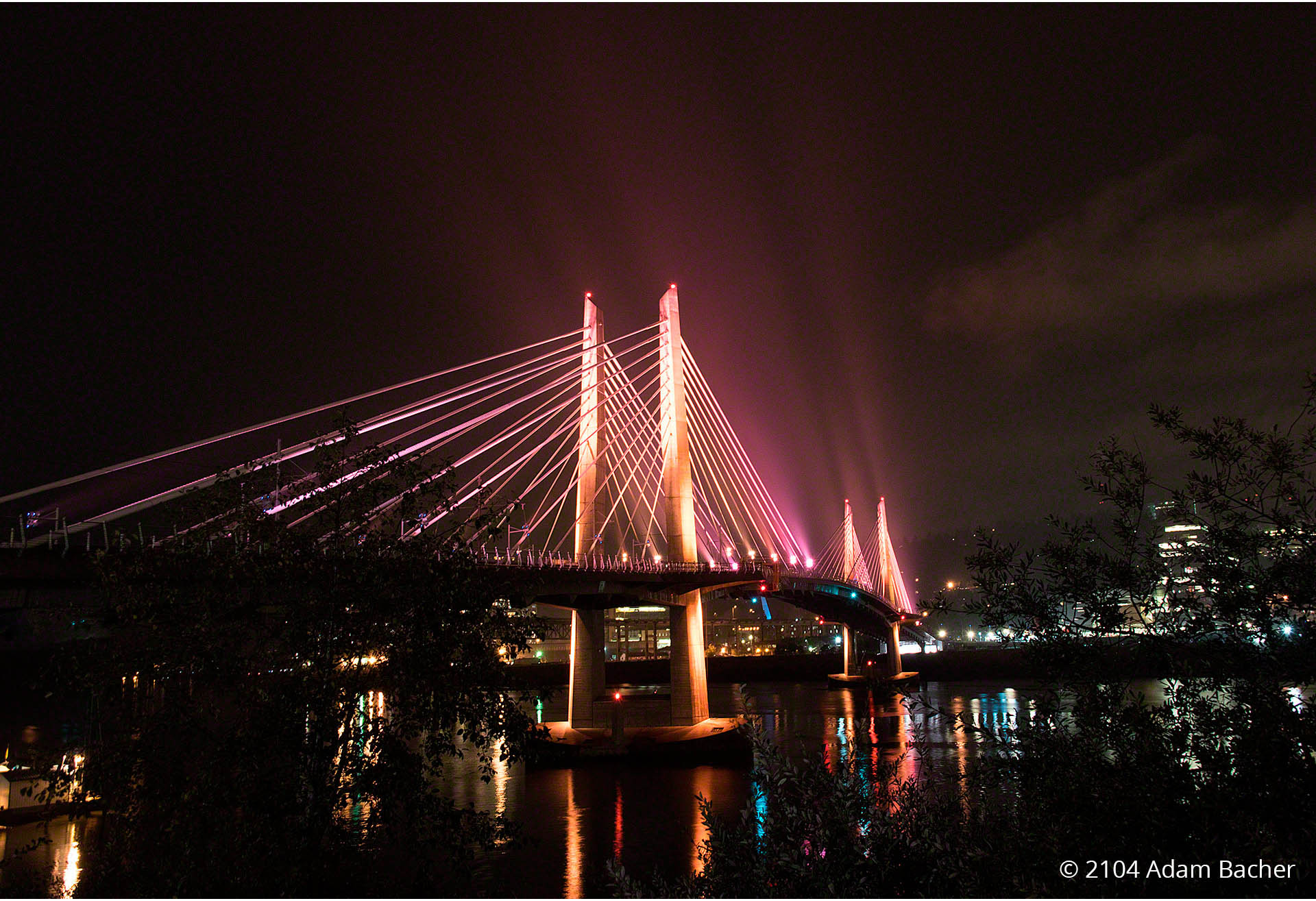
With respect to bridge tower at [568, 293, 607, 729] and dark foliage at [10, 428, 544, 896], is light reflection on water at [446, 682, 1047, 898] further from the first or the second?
bridge tower at [568, 293, 607, 729]

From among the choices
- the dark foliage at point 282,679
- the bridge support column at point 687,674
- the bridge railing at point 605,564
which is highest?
the bridge railing at point 605,564

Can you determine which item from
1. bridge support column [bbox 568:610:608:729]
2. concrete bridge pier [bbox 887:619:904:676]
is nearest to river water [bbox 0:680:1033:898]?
bridge support column [bbox 568:610:608:729]

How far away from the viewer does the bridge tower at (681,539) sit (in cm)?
3875

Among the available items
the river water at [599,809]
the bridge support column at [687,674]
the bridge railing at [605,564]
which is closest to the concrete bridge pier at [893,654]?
the river water at [599,809]

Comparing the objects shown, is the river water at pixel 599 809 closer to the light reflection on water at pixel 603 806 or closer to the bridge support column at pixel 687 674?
the light reflection on water at pixel 603 806

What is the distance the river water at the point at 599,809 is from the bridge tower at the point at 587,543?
403 centimetres

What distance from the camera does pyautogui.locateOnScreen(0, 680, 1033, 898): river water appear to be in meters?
20.0

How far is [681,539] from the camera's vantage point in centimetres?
3919

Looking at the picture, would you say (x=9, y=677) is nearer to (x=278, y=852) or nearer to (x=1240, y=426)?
(x=278, y=852)

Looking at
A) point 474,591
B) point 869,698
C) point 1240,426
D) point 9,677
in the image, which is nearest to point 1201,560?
point 1240,426

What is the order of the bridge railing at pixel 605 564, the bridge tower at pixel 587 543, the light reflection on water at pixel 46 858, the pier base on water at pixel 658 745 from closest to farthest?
the light reflection on water at pixel 46 858, the bridge railing at pixel 605 564, the pier base on water at pixel 658 745, the bridge tower at pixel 587 543

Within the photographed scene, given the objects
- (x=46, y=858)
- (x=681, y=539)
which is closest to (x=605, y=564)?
(x=681, y=539)

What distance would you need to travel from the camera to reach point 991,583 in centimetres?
923

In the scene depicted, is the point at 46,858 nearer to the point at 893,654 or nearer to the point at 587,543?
the point at 587,543
